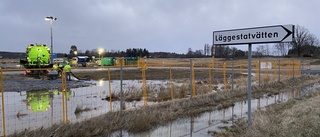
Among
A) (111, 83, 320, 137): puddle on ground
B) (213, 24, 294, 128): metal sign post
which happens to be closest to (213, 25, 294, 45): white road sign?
(213, 24, 294, 128): metal sign post

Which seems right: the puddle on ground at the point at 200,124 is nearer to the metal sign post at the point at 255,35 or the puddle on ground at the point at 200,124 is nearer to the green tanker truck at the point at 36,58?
the metal sign post at the point at 255,35

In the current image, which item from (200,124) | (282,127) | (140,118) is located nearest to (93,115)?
(140,118)

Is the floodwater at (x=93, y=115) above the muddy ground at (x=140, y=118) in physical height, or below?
below

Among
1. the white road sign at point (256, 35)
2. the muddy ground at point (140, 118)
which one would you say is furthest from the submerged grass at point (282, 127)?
the muddy ground at point (140, 118)

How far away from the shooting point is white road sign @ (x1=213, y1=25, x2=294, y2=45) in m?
5.95

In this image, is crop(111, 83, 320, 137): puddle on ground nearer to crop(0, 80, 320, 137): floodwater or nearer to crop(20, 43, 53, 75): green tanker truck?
crop(0, 80, 320, 137): floodwater

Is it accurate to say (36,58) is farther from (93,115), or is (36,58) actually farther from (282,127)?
(282,127)

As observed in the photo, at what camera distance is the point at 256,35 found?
21.1 feet

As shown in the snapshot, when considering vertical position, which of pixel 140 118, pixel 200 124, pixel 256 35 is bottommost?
pixel 200 124

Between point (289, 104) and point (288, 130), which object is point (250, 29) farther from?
point (289, 104)

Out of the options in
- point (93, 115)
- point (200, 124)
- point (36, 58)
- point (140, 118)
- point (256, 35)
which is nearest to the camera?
point (256, 35)

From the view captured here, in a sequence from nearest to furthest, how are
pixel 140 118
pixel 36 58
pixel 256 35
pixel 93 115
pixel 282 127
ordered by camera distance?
1. pixel 256 35
2. pixel 282 127
3. pixel 140 118
4. pixel 93 115
5. pixel 36 58

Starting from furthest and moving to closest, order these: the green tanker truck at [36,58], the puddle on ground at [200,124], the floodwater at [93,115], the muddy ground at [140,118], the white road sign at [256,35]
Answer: the green tanker truck at [36,58]
the floodwater at [93,115]
the puddle on ground at [200,124]
the muddy ground at [140,118]
the white road sign at [256,35]

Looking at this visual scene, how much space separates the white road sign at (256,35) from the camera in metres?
5.95
